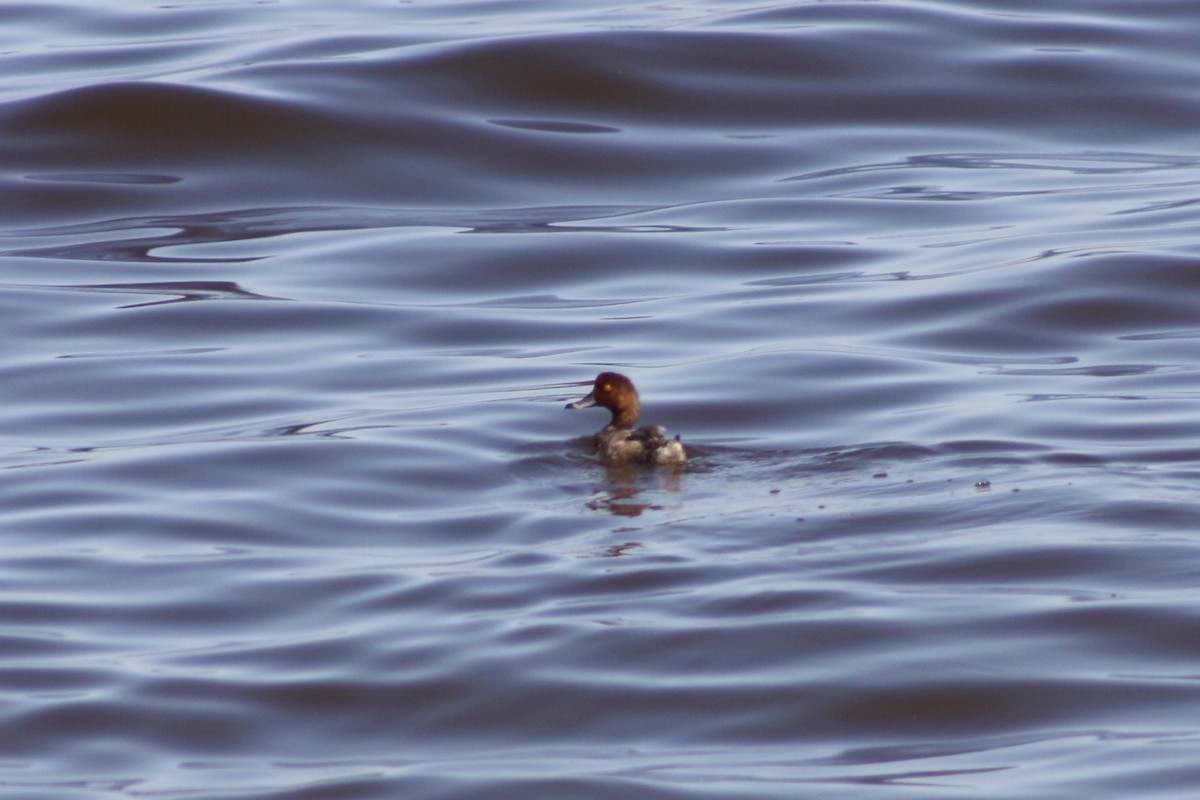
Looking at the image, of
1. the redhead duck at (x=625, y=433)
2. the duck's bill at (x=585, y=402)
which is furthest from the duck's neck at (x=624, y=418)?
the duck's bill at (x=585, y=402)

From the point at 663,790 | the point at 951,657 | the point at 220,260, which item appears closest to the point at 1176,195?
the point at 220,260

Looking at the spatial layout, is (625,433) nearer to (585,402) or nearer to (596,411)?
(585,402)

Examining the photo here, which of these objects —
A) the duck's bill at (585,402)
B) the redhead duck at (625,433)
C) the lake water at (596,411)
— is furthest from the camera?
the duck's bill at (585,402)

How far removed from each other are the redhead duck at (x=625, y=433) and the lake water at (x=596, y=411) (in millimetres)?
206

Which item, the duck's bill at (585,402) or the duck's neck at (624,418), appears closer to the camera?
the duck's neck at (624,418)

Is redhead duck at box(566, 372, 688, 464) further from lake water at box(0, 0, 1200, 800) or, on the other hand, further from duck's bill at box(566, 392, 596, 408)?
lake water at box(0, 0, 1200, 800)

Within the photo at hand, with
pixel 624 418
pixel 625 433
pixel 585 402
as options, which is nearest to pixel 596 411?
pixel 585 402

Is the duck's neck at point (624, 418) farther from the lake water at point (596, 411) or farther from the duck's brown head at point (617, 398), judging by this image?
the lake water at point (596, 411)

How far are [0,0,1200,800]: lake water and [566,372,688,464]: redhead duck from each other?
8.1 inches

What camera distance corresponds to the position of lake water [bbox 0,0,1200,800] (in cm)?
654

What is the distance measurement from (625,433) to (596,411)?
114 cm

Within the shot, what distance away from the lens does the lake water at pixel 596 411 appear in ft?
21.5

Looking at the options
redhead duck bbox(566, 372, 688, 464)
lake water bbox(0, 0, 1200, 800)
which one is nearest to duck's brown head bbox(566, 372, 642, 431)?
redhead duck bbox(566, 372, 688, 464)

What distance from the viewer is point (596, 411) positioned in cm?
1148
